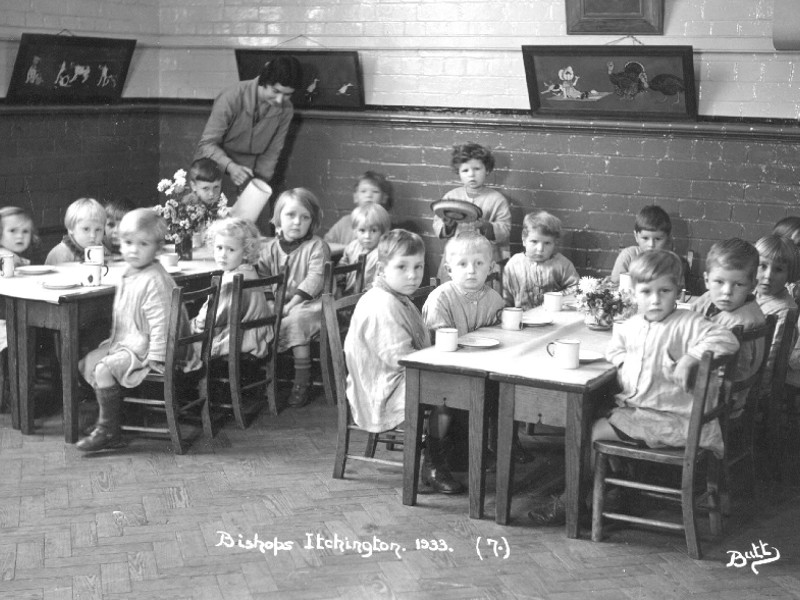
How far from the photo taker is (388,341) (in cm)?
530

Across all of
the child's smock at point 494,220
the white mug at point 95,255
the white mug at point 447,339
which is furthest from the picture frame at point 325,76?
the white mug at point 447,339

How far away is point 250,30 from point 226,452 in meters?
4.63

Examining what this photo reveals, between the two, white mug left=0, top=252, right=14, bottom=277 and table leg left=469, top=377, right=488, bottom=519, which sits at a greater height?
white mug left=0, top=252, right=14, bottom=277

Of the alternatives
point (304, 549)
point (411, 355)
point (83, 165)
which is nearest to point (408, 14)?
point (83, 165)

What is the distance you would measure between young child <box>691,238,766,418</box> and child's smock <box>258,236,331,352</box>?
2.77 metres

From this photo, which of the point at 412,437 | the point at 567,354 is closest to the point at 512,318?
the point at 567,354

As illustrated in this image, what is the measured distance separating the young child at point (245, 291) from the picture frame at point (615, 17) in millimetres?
2932

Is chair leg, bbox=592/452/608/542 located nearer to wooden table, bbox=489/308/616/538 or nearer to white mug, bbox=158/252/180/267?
wooden table, bbox=489/308/616/538

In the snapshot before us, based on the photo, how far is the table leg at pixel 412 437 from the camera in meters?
5.03

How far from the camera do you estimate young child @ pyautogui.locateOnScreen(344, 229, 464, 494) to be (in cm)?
532

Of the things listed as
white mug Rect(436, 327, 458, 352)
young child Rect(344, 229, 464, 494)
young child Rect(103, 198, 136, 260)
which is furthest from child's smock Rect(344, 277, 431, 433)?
young child Rect(103, 198, 136, 260)

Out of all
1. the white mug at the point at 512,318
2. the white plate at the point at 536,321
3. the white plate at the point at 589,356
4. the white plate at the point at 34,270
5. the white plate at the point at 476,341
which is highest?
the white plate at the point at 34,270

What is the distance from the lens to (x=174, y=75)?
9.83 m

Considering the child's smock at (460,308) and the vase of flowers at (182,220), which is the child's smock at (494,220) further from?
the child's smock at (460,308)
